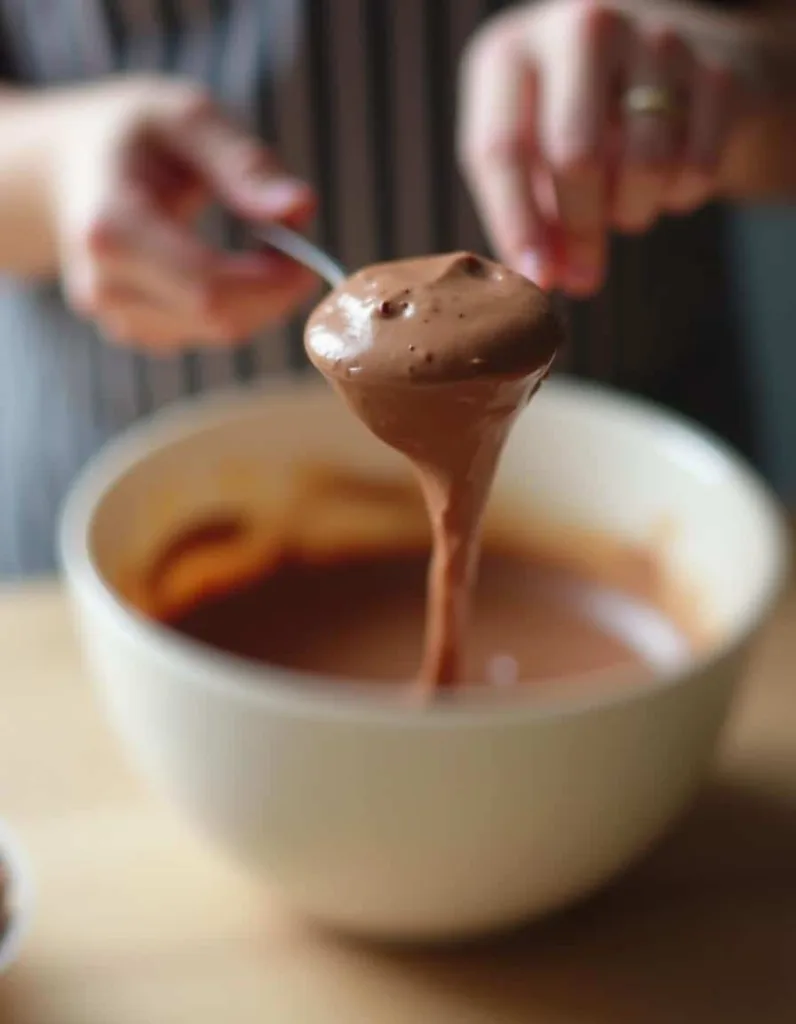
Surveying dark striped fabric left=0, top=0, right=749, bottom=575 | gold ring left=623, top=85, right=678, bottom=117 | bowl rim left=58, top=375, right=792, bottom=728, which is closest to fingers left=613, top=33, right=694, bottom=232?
gold ring left=623, top=85, right=678, bottom=117

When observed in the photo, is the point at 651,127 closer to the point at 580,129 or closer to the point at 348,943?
the point at 580,129

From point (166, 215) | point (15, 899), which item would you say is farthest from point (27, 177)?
point (15, 899)

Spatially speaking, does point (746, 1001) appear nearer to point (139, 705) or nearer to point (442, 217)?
point (139, 705)

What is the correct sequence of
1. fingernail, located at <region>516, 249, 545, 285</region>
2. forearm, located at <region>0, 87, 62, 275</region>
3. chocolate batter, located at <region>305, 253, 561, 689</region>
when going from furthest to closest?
forearm, located at <region>0, 87, 62, 275</region>
fingernail, located at <region>516, 249, 545, 285</region>
chocolate batter, located at <region>305, 253, 561, 689</region>

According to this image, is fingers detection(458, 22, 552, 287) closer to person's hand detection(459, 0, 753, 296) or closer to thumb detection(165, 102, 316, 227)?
person's hand detection(459, 0, 753, 296)

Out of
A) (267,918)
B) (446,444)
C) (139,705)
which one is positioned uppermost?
(446,444)

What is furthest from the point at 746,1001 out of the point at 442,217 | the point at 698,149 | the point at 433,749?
the point at 442,217

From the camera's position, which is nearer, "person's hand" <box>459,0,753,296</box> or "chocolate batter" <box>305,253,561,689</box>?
"chocolate batter" <box>305,253,561,689</box>
